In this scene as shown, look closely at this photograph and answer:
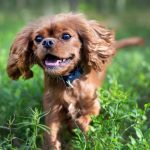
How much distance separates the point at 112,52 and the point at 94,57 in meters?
0.31

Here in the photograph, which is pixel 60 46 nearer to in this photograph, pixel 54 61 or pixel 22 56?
pixel 54 61

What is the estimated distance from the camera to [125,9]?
2792 cm

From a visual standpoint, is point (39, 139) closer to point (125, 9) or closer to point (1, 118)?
point (1, 118)

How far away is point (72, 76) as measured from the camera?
509cm

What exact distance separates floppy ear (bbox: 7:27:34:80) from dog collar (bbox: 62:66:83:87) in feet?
1.37

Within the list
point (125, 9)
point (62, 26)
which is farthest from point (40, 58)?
point (125, 9)

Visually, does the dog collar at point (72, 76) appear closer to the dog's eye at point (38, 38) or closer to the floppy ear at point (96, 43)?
the floppy ear at point (96, 43)

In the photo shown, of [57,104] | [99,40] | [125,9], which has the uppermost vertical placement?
[99,40]

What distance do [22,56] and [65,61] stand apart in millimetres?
545

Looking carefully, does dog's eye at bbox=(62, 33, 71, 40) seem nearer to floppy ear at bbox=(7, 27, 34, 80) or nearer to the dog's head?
the dog's head

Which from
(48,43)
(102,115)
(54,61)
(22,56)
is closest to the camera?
(102,115)

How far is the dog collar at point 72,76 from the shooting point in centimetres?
505

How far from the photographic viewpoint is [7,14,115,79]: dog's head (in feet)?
15.7

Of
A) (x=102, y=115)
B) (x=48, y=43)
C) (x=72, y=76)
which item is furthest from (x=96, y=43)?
(x=102, y=115)
